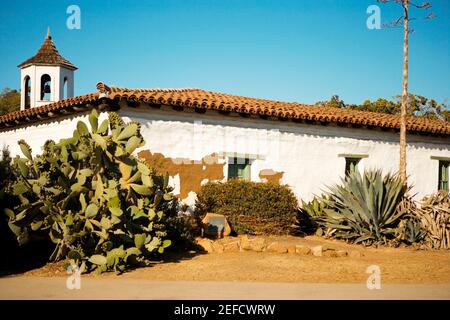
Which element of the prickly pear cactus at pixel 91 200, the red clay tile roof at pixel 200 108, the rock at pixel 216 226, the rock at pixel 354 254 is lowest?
the rock at pixel 354 254

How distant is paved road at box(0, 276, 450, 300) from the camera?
661 centimetres

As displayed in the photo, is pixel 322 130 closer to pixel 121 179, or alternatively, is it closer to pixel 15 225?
pixel 121 179

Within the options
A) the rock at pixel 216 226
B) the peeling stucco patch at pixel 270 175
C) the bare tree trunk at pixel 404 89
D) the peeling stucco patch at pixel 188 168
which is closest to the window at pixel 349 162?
the bare tree trunk at pixel 404 89

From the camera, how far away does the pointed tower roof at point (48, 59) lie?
19.7m

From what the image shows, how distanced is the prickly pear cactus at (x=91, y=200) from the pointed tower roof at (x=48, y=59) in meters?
11.8

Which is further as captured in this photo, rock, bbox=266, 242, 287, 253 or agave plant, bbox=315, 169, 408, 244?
agave plant, bbox=315, 169, 408, 244

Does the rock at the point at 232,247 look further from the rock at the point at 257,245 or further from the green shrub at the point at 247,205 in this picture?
the green shrub at the point at 247,205

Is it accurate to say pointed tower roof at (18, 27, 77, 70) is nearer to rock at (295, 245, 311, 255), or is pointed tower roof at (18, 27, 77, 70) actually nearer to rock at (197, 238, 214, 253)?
rock at (197, 238, 214, 253)

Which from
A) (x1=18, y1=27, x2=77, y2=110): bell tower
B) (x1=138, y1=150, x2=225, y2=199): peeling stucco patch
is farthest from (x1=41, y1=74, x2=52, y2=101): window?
(x1=138, y1=150, x2=225, y2=199): peeling stucco patch

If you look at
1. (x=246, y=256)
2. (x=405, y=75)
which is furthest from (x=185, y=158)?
(x=405, y=75)

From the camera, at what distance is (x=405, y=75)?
14797 mm

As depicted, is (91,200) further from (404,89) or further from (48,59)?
(48,59)

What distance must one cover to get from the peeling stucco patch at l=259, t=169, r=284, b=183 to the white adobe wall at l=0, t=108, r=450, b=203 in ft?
0.39

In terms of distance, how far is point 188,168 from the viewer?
535 inches
